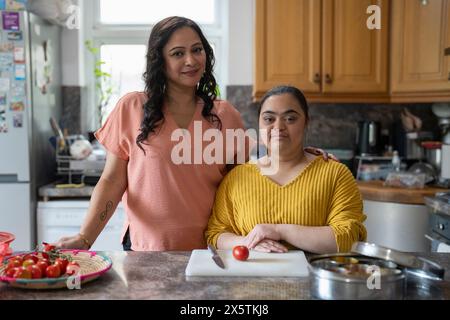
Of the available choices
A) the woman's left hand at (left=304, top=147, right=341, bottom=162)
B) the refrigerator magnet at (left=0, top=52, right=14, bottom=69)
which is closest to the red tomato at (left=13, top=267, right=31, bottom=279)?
the woman's left hand at (left=304, top=147, right=341, bottom=162)

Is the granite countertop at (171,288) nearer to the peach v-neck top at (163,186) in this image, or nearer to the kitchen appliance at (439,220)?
the peach v-neck top at (163,186)

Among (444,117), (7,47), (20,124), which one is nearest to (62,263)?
(20,124)

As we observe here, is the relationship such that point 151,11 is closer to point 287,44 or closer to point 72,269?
point 287,44

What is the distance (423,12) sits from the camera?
3.21m

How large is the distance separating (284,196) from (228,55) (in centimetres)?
214

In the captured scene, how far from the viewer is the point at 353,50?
11.0ft

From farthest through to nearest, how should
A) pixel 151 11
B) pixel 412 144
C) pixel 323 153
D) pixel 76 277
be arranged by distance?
pixel 151 11, pixel 412 144, pixel 323 153, pixel 76 277

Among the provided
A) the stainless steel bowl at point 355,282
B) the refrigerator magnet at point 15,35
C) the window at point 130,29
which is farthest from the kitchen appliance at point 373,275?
the window at point 130,29

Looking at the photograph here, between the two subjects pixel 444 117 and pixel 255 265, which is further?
pixel 444 117

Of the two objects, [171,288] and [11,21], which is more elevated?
[11,21]

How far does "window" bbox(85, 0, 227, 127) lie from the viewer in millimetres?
3803

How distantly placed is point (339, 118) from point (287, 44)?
2.18ft

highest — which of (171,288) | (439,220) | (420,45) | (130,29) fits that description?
(130,29)

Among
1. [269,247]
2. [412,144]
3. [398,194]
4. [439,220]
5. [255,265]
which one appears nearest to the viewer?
[255,265]
